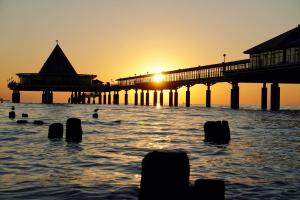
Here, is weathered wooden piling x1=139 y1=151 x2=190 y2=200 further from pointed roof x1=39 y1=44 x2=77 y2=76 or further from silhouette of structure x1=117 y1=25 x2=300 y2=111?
pointed roof x1=39 y1=44 x2=77 y2=76

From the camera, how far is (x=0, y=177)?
11.6 metres

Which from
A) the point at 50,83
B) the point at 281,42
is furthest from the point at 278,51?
the point at 50,83

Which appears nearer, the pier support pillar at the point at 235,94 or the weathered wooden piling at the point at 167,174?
the weathered wooden piling at the point at 167,174

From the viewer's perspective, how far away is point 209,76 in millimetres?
95688

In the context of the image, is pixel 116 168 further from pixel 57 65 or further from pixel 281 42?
pixel 57 65

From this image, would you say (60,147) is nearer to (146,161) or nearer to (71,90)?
(146,161)

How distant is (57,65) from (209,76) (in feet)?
252

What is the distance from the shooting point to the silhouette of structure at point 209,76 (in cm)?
6919

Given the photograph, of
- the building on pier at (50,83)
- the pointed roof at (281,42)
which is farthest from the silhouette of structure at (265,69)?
the building on pier at (50,83)

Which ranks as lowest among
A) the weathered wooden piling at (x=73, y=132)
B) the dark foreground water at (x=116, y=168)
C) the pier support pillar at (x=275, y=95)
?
the dark foreground water at (x=116, y=168)

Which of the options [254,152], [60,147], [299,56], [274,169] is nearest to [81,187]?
[274,169]

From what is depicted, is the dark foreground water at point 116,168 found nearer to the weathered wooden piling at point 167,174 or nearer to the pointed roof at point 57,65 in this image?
the weathered wooden piling at point 167,174

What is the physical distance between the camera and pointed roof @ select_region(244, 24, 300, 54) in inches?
2682

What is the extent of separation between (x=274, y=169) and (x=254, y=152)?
443 centimetres
